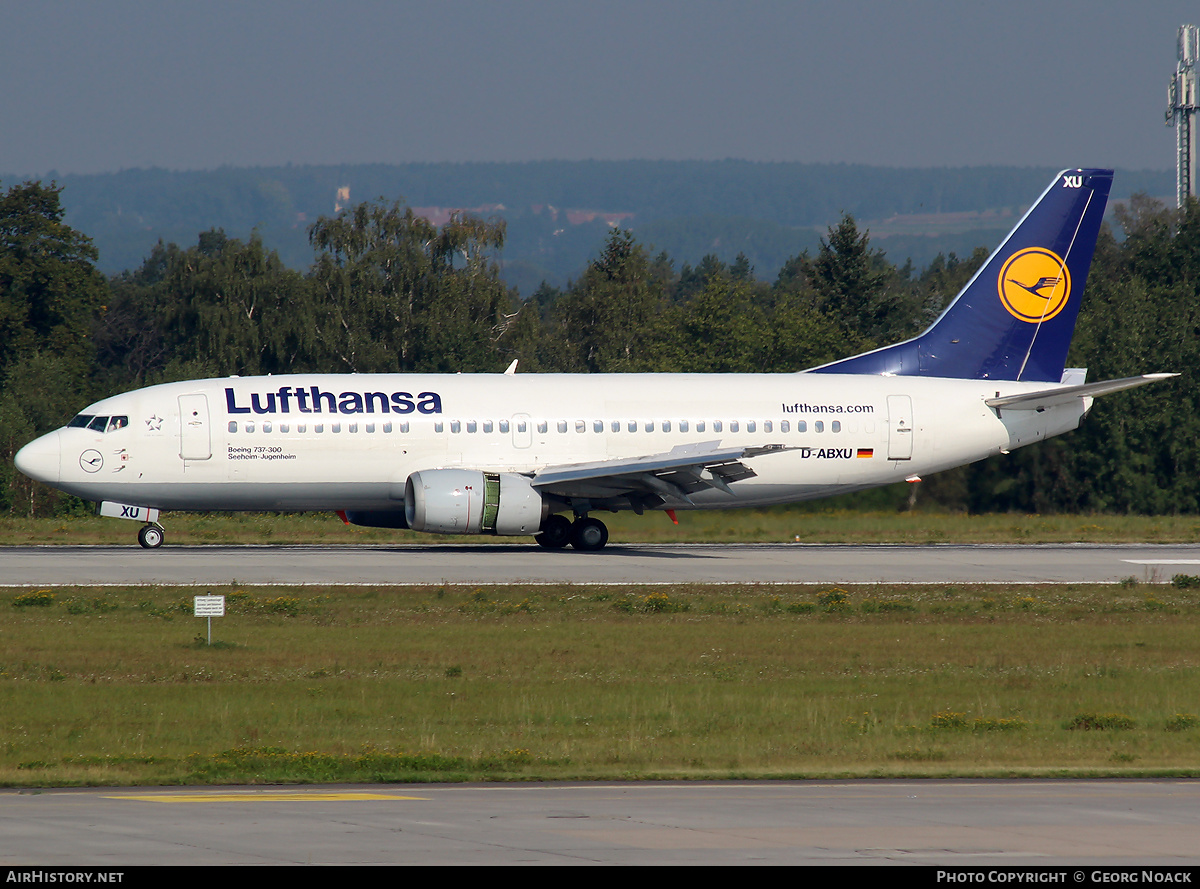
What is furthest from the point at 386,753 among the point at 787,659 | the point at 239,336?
the point at 239,336

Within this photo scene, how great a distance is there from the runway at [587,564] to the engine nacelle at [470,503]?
2.89 ft

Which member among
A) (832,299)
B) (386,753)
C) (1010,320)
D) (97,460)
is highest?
(832,299)

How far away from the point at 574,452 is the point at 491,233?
62257 millimetres

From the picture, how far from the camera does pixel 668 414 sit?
38.7 m

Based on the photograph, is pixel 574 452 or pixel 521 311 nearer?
pixel 574 452

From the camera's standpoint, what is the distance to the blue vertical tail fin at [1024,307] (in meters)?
42.0

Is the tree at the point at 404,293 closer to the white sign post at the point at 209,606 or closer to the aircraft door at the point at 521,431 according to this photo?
the aircraft door at the point at 521,431

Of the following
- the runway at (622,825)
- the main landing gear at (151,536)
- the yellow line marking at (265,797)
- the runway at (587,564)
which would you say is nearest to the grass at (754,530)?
the runway at (587,564)

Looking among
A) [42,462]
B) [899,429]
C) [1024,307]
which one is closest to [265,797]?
[42,462]

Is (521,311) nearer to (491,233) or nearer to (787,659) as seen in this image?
(491,233)

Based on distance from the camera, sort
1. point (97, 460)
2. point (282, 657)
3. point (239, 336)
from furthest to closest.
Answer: point (239, 336), point (97, 460), point (282, 657)

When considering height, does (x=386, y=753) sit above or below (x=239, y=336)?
below

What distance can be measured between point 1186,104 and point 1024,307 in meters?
101

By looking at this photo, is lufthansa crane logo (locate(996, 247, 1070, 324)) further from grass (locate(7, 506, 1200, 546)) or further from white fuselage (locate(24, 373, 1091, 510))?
grass (locate(7, 506, 1200, 546))
